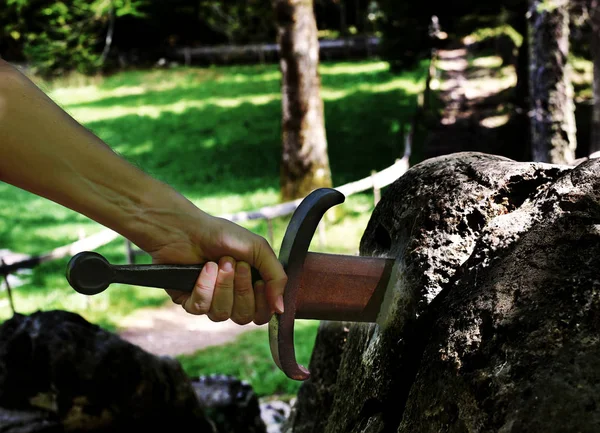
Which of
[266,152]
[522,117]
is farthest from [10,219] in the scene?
[522,117]

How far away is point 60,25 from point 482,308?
1842 centimetres

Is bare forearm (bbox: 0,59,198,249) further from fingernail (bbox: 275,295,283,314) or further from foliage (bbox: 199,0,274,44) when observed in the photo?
foliage (bbox: 199,0,274,44)

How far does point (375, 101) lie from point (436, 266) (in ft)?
55.0

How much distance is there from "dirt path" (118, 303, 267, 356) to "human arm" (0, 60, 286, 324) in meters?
5.73

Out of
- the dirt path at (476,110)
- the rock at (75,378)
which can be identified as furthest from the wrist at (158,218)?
the dirt path at (476,110)

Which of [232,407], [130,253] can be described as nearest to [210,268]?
[232,407]

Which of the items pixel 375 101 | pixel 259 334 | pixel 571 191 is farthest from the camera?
pixel 375 101

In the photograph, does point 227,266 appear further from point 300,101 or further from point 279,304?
point 300,101

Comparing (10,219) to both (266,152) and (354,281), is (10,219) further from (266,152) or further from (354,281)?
(354,281)

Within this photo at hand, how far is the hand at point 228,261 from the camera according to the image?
1597 millimetres

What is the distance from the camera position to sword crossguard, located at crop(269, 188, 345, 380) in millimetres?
1643

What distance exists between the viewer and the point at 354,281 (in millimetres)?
1859

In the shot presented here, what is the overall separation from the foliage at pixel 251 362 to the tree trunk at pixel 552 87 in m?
3.20

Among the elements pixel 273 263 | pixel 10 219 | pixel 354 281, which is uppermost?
pixel 273 263
